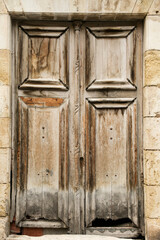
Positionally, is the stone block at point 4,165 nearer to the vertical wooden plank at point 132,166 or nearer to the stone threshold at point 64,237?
the stone threshold at point 64,237

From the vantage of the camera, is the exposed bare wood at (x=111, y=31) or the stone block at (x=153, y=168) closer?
the stone block at (x=153, y=168)

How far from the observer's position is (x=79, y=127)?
2623 millimetres

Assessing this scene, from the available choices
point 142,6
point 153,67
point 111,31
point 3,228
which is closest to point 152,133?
point 153,67

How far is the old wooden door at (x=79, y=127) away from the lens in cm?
259

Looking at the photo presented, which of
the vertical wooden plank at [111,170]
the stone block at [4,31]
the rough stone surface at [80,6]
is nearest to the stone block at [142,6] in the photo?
the rough stone surface at [80,6]

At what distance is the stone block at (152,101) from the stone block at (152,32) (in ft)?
1.31

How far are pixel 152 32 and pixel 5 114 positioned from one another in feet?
5.27

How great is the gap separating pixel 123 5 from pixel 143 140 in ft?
4.32

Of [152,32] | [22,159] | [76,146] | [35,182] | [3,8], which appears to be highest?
[3,8]

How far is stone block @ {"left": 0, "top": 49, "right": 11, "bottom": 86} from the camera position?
2467 millimetres

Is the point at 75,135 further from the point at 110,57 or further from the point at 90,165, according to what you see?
the point at 110,57

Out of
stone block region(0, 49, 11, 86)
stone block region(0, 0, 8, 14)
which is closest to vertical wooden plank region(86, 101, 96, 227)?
stone block region(0, 49, 11, 86)

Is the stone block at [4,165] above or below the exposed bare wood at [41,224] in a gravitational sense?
above

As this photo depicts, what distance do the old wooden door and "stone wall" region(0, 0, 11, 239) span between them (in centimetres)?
14
